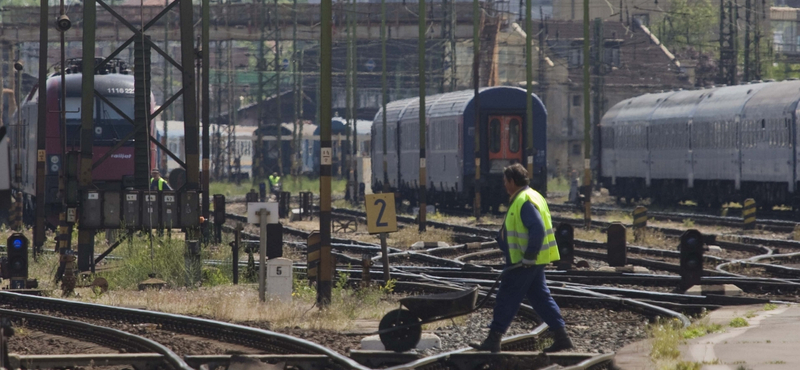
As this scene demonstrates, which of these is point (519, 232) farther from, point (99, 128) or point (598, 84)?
point (598, 84)

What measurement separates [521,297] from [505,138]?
86.6 feet

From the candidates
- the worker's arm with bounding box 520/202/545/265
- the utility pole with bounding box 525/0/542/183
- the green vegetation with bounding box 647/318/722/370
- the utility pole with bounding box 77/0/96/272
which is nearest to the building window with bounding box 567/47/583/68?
the utility pole with bounding box 525/0/542/183

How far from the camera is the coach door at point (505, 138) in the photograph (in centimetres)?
3584

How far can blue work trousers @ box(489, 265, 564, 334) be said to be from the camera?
9.73 m

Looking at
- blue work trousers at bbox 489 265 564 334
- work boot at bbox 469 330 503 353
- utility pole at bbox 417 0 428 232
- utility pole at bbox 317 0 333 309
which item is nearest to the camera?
work boot at bbox 469 330 503 353

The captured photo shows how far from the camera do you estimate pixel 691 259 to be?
1541 centimetres

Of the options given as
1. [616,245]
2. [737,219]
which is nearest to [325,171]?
[616,245]

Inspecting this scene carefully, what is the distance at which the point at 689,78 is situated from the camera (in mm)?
83500

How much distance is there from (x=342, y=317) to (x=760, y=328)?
4.20 meters

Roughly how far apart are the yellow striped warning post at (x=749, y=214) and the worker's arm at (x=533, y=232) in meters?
19.3

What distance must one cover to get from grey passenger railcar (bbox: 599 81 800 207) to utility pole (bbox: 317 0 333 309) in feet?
66.8

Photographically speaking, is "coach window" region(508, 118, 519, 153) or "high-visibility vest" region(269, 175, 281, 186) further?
"high-visibility vest" region(269, 175, 281, 186)

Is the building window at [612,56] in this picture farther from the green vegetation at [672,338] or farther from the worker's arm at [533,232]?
the worker's arm at [533,232]

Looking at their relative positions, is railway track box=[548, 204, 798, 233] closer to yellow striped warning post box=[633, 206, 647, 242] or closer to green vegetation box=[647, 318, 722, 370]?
yellow striped warning post box=[633, 206, 647, 242]
